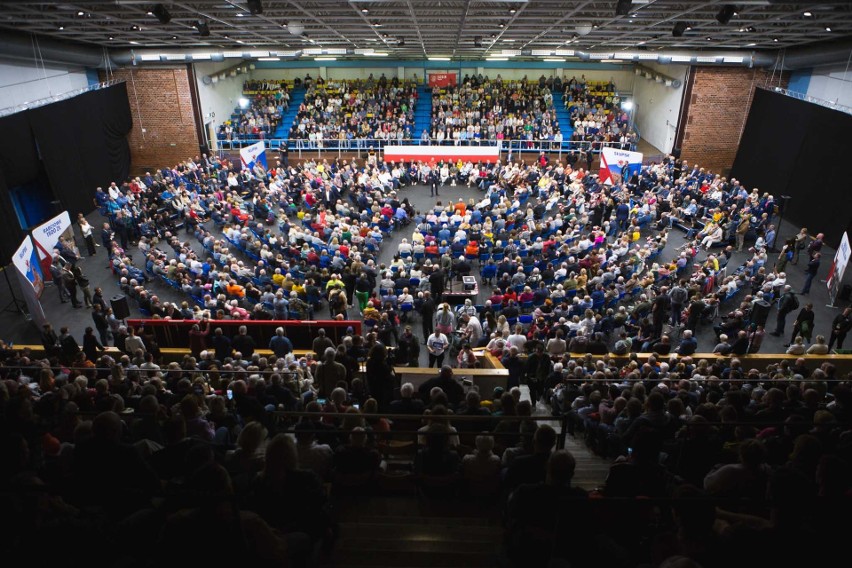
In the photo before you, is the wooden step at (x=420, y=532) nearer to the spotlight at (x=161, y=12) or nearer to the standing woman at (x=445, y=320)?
the standing woman at (x=445, y=320)

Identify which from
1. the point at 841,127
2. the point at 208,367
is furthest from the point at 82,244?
the point at 841,127

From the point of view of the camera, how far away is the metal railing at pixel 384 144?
80.5 ft

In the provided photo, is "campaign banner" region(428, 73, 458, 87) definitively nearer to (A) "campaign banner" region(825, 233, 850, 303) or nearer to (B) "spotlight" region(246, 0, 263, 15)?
(B) "spotlight" region(246, 0, 263, 15)

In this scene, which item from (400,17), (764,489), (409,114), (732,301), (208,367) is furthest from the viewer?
(409,114)

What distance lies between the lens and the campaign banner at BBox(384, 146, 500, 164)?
22.5 m

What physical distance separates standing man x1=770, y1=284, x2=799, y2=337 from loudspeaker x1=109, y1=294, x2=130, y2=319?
13360 mm

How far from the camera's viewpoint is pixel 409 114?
27125 mm

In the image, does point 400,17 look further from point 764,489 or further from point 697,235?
point 764,489

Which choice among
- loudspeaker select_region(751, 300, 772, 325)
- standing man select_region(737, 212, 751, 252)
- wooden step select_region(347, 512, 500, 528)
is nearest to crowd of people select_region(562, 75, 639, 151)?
standing man select_region(737, 212, 751, 252)

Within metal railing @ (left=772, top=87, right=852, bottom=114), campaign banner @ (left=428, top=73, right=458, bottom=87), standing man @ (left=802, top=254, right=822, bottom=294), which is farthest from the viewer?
campaign banner @ (left=428, top=73, right=458, bottom=87)

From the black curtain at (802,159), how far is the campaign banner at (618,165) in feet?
15.9

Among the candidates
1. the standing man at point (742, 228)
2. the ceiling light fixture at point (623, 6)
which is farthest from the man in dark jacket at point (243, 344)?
the standing man at point (742, 228)

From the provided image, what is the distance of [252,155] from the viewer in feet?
66.9

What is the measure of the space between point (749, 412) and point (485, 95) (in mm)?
24831
